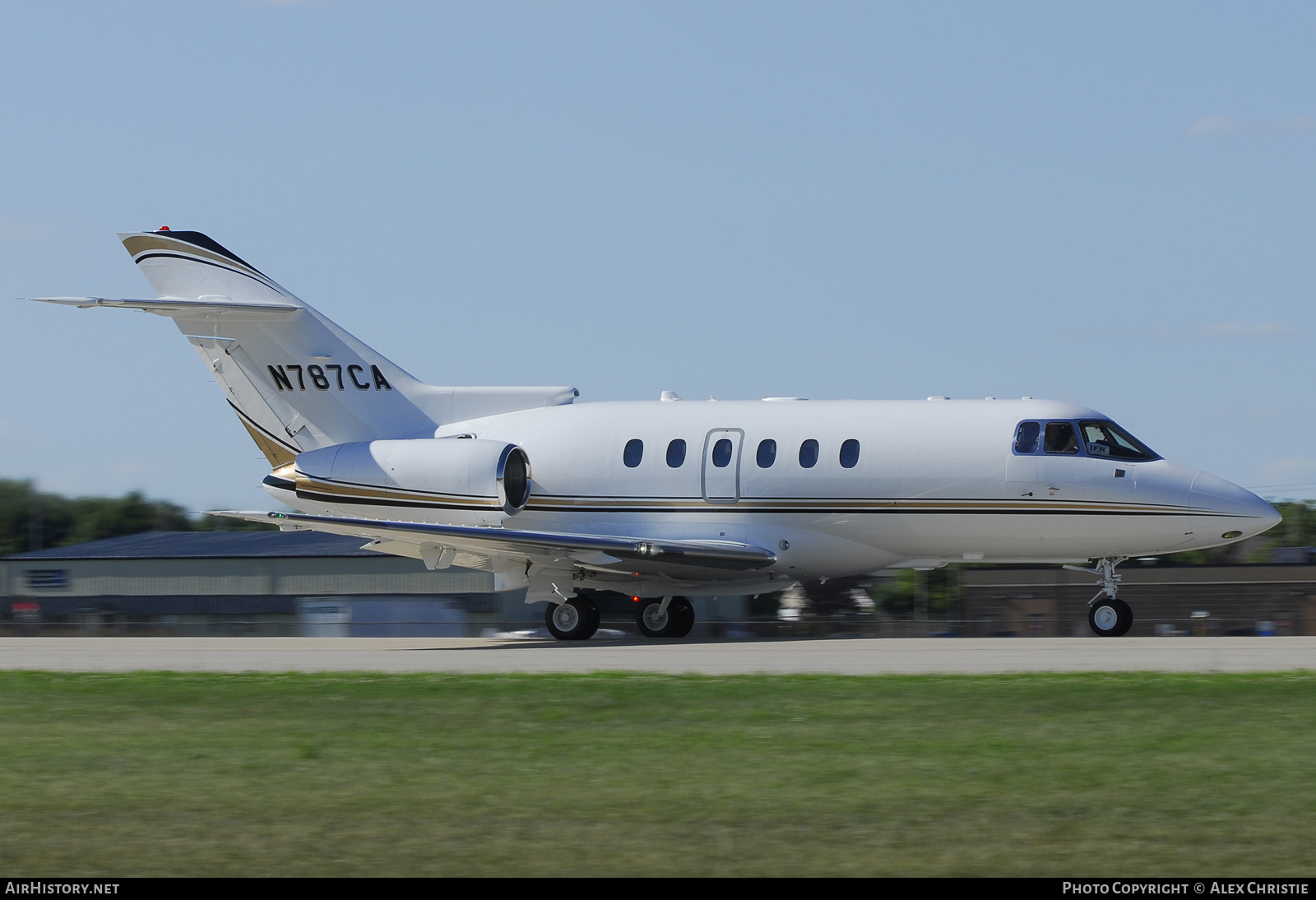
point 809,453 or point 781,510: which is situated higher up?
point 809,453

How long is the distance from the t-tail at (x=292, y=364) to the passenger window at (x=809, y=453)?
5.07 metres

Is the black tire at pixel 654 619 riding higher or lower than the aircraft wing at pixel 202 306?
lower

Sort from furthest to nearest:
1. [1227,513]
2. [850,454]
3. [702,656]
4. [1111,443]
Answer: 1. [850,454]
2. [1111,443]
3. [1227,513]
4. [702,656]

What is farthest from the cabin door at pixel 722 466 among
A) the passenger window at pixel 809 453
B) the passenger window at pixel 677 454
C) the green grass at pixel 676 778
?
the green grass at pixel 676 778

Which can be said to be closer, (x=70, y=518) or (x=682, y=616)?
(x=682, y=616)

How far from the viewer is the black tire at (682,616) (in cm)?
2608

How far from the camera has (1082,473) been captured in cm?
2284

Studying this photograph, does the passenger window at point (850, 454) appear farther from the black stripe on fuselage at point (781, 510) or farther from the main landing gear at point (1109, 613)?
the main landing gear at point (1109, 613)

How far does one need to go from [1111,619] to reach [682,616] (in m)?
7.08

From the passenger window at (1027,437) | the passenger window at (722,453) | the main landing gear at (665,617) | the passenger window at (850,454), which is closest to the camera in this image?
the passenger window at (1027,437)

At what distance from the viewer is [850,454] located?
24219 millimetres

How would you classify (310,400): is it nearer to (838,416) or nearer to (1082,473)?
(838,416)

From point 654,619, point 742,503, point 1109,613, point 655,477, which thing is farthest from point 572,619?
point 1109,613

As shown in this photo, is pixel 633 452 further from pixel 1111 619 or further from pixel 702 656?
pixel 1111 619
